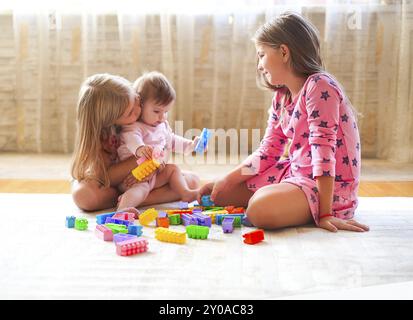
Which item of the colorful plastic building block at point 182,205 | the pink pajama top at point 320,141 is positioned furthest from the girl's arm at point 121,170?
the pink pajama top at point 320,141

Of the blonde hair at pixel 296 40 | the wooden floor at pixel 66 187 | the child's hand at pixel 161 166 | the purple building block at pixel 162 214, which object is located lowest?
the wooden floor at pixel 66 187

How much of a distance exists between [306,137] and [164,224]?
0.40 meters

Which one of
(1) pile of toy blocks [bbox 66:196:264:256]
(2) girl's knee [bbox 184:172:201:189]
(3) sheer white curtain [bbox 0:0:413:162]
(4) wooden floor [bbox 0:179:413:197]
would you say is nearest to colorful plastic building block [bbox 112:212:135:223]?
(1) pile of toy blocks [bbox 66:196:264:256]

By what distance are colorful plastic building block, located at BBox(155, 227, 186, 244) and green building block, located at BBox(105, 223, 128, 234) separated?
3.1 inches

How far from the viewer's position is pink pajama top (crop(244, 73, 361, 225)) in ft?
4.55

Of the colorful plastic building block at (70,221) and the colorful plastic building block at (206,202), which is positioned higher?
the colorful plastic building block at (70,221)

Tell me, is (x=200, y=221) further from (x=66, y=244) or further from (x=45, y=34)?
(x=45, y=34)

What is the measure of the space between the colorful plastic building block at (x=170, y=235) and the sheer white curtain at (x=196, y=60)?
4.19 feet

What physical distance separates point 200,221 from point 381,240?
40 cm

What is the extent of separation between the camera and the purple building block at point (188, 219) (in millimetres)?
1420

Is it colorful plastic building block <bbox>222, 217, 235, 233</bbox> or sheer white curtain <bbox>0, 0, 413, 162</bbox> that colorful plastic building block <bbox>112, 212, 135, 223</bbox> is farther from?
sheer white curtain <bbox>0, 0, 413, 162</bbox>

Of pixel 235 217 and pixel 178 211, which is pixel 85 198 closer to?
pixel 178 211

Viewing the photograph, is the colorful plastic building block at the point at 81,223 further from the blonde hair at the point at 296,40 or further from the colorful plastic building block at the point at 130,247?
the blonde hair at the point at 296,40

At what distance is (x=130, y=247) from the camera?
1.19m
